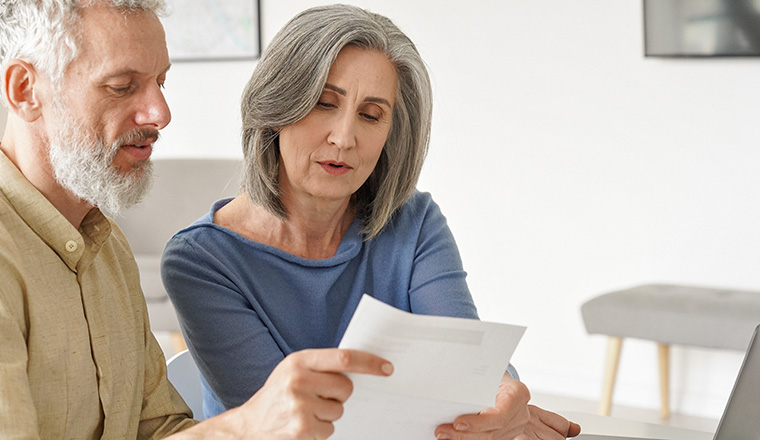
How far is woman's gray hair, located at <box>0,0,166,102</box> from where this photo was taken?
3.43 feet

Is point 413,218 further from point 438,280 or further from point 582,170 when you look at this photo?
point 582,170

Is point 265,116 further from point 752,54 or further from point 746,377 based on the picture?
point 752,54

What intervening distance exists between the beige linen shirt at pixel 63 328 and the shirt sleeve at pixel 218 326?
0.17 metres

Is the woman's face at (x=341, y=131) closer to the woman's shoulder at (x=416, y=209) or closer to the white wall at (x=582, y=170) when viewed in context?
the woman's shoulder at (x=416, y=209)

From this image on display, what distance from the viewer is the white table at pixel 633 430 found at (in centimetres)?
155

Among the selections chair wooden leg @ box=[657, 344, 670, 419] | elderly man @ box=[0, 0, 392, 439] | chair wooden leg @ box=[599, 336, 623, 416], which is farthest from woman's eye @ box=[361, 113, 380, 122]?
chair wooden leg @ box=[657, 344, 670, 419]

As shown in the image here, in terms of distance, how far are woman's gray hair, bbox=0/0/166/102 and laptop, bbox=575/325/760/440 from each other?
971mm

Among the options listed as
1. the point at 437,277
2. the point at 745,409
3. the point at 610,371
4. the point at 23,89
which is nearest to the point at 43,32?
the point at 23,89

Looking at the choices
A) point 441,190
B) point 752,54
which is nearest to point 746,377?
point 752,54

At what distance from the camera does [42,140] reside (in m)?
1.07

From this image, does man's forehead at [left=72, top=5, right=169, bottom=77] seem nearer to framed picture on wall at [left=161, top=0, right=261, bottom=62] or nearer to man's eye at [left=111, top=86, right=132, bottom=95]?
man's eye at [left=111, top=86, right=132, bottom=95]

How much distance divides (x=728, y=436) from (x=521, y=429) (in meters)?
0.30

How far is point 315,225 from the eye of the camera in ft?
5.27

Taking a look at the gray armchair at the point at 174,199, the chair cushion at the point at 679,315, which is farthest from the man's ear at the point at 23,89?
the gray armchair at the point at 174,199
